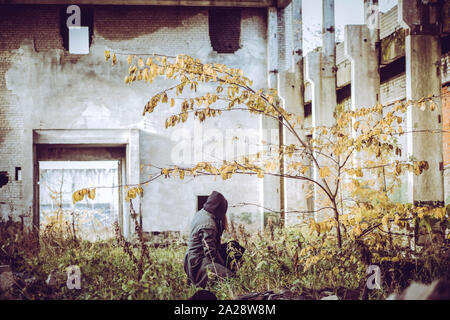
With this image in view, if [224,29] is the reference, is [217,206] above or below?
below

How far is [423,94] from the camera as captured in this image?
5.90m

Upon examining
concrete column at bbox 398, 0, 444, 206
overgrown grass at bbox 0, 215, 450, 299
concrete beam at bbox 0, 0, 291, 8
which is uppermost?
concrete beam at bbox 0, 0, 291, 8

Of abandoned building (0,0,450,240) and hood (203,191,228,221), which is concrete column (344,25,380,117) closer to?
hood (203,191,228,221)

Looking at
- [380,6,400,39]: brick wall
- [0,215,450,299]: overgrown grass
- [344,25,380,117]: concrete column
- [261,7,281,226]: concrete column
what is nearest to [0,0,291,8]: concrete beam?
[261,7,281,226]: concrete column

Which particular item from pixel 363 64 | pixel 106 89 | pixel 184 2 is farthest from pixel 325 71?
pixel 106 89

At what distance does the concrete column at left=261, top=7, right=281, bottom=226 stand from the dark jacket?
5.17 metres

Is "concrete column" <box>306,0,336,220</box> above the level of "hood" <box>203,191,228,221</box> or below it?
above

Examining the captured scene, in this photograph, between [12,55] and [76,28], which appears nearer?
[12,55]

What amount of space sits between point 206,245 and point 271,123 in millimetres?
6165

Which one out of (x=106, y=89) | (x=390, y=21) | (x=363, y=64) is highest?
(x=390, y=21)

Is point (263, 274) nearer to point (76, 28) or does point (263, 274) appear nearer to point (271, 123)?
point (271, 123)

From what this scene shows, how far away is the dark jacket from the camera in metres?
5.73
